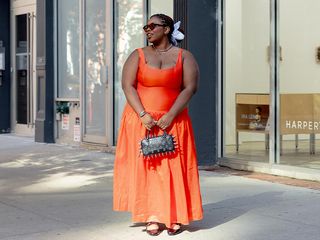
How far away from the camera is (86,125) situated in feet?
43.1

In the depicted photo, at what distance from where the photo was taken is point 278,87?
9.55 metres

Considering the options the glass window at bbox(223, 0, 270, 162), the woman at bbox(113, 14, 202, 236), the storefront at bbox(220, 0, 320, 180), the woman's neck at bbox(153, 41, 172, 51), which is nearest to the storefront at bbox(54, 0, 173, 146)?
the glass window at bbox(223, 0, 270, 162)

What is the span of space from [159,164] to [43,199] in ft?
7.58

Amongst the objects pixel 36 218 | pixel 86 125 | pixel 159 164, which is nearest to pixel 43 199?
pixel 36 218

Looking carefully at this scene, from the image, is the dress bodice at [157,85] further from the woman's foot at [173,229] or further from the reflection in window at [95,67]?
the reflection in window at [95,67]

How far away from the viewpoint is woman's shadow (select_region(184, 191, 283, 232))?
20.8 ft

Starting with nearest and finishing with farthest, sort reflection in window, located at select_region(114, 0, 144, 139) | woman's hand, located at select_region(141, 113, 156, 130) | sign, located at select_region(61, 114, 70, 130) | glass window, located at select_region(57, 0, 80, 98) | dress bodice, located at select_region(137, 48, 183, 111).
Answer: woman's hand, located at select_region(141, 113, 156, 130) < dress bodice, located at select_region(137, 48, 183, 111) < reflection in window, located at select_region(114, 0, 144, 139) < glass window, located at select_region(57, 0, 80, 98) < sign, located at select_region(61, 114, 70, 130)

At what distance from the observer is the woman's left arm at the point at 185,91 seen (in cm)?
576

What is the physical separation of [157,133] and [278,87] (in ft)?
13.4

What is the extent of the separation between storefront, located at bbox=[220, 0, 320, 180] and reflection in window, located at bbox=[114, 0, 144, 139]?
7.83 feet

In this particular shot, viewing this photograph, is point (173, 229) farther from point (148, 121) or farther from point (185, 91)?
point (185, 91)

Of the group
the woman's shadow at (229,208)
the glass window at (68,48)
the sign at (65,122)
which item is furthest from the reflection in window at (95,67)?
the woman's shadow at (229,208)

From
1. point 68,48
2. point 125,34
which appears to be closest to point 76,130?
point 68,48

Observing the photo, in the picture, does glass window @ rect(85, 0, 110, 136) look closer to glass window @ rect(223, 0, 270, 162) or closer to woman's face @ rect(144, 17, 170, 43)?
glass window @ rect(223, 0, 270, 162)
